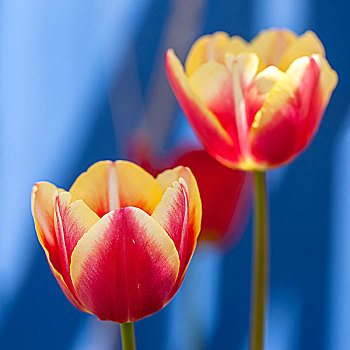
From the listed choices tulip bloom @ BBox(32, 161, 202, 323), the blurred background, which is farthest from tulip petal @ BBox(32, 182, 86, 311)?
the blurred background

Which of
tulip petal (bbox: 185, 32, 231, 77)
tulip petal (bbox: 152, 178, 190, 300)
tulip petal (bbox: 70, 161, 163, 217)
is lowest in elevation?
tulip petal (bbox: 152, 178, 190, 300)

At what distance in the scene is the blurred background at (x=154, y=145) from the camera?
2.33 ft

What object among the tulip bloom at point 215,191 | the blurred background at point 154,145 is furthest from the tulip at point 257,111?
the blurred background at point 154,145

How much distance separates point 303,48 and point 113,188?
5.1 inches

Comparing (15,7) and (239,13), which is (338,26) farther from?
(15,7)

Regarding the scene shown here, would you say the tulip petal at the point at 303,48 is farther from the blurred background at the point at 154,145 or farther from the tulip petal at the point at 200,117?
the blurred background at the point at 154,145

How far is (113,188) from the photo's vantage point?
27 centimetres

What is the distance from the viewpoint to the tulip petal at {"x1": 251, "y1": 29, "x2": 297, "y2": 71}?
322 mm

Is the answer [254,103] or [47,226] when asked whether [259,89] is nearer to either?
[254,103]

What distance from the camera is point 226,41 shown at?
0.33 metres

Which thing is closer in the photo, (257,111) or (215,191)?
(257,111)

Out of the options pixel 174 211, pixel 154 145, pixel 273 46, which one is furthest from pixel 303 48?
pixel 154 145

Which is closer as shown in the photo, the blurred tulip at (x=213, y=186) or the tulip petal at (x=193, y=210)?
the tulip petal at (x=193, y=210)

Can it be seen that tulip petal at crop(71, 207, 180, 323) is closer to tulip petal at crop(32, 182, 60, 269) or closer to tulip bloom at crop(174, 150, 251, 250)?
tulip petal at crop(32, 182, 60, 269)
